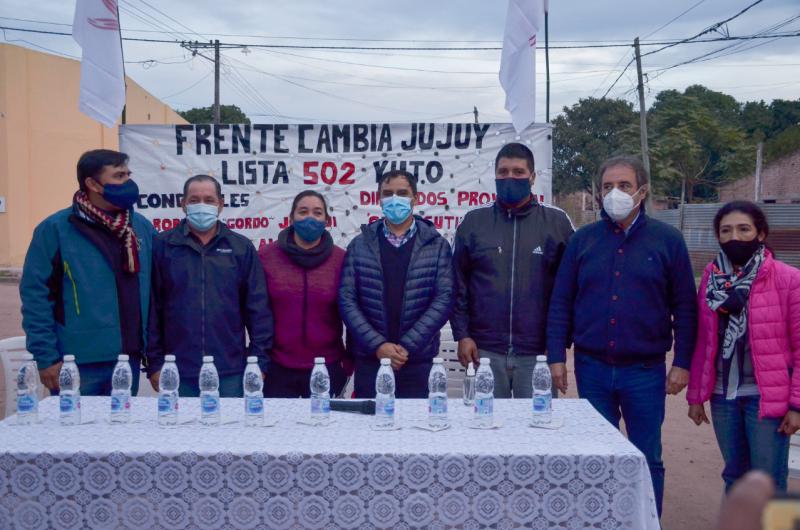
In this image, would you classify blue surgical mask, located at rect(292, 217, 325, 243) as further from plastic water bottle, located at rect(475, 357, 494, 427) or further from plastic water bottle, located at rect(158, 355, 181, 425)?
plastic water bottle, located at rect(475, 357, 494, 427)

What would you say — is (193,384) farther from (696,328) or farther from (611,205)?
Answer: (696,328)

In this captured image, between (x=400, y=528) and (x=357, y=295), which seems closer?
(x=400, y=528)

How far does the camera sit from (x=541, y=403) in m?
3.24

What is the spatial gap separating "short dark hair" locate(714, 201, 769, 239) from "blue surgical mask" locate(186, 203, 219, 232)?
9.03ft

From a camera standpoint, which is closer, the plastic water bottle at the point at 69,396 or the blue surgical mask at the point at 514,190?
the plastic water bottle at the point at 69,396

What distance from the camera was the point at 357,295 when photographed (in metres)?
4.22

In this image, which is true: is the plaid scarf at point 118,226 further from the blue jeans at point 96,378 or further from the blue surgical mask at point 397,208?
the blue surgical mask at point 397,208

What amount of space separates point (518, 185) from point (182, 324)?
2106mm

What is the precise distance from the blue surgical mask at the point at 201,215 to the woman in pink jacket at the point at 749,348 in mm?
2752

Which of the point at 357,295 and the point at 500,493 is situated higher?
the point at 357,295

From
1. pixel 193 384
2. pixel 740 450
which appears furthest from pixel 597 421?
pixel 193 384

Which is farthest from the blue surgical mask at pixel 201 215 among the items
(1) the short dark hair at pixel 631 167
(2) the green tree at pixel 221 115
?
(2) the green tree at pixel 221 115

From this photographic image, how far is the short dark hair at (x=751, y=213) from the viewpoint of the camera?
3.58 metres

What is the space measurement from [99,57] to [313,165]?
1.84m
